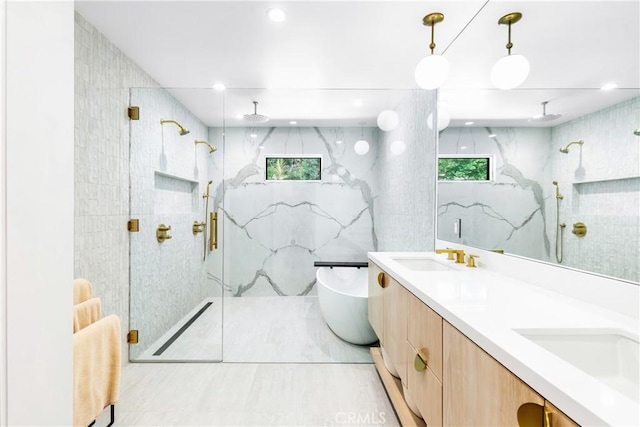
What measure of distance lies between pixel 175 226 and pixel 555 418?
8.85ft

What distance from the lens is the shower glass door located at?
2369mm

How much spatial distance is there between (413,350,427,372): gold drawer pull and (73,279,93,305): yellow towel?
5.54 feet

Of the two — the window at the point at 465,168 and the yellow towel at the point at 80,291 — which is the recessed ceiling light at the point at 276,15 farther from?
the yellow towel at the point at 80,291

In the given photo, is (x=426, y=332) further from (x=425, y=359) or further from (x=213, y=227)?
(x=213, y=227)

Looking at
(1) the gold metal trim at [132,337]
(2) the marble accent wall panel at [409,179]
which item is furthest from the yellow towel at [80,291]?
(2) the marble accent wall panel at [409,179]

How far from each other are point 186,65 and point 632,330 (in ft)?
9.45

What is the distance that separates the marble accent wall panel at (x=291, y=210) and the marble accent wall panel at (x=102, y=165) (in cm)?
79

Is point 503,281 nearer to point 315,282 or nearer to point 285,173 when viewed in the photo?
point 315,282

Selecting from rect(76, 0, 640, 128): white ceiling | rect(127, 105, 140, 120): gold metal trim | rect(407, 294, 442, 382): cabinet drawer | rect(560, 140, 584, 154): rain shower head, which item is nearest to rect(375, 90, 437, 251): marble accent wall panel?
rect(76, 0, 640, 128): white ceiling

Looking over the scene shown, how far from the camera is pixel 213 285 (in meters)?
2.74

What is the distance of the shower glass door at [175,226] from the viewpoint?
7.77 ft

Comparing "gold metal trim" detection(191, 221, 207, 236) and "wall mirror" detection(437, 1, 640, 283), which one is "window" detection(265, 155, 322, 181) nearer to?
"gold metal trim" detection(191, 221, 207, 236)

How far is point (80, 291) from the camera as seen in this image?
1.53 metres
